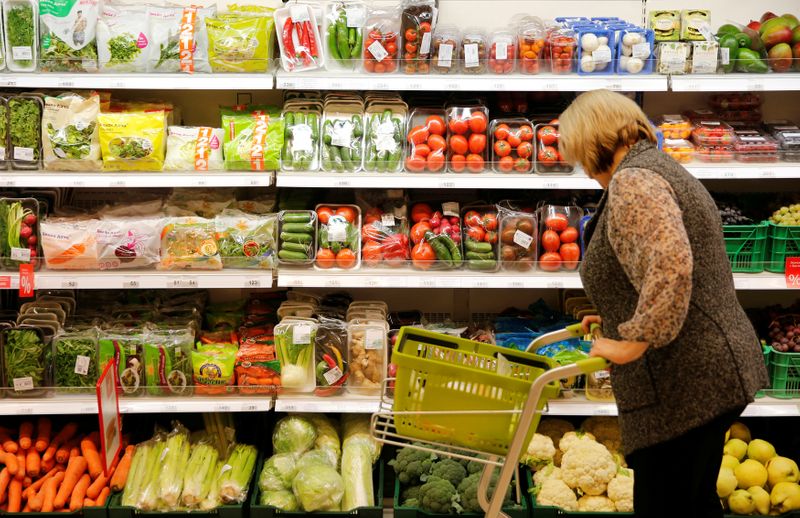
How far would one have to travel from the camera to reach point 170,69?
3518 mm

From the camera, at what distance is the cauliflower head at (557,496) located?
11.0ft

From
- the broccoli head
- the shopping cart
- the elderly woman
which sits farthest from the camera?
the broccoli head

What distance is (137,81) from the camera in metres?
3.45

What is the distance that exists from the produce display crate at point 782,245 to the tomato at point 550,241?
90 cm

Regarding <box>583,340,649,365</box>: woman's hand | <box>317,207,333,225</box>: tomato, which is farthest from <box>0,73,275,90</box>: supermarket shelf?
<box>583,340,649,365</box>: woman's hand

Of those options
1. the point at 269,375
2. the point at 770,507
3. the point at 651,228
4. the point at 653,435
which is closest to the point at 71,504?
the point at 269,375

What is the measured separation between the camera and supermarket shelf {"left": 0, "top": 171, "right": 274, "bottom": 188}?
3.48 metres

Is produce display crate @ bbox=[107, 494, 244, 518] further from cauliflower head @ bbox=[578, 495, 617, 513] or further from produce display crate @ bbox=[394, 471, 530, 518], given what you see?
cauliflower head @ bbox=[578, 495, 617, 513]

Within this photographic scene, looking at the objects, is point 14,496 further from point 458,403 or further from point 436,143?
point 436,143

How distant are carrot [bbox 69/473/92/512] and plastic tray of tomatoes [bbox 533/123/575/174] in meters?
2.25

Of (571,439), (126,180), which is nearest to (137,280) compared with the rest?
(126,180)

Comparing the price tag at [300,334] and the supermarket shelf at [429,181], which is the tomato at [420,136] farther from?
the price tag at [300,334]

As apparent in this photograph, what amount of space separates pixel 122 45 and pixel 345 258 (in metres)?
1.26

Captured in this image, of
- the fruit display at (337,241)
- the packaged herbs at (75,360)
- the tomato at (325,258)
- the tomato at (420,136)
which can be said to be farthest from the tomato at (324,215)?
the packaged herbs at (75,360)
